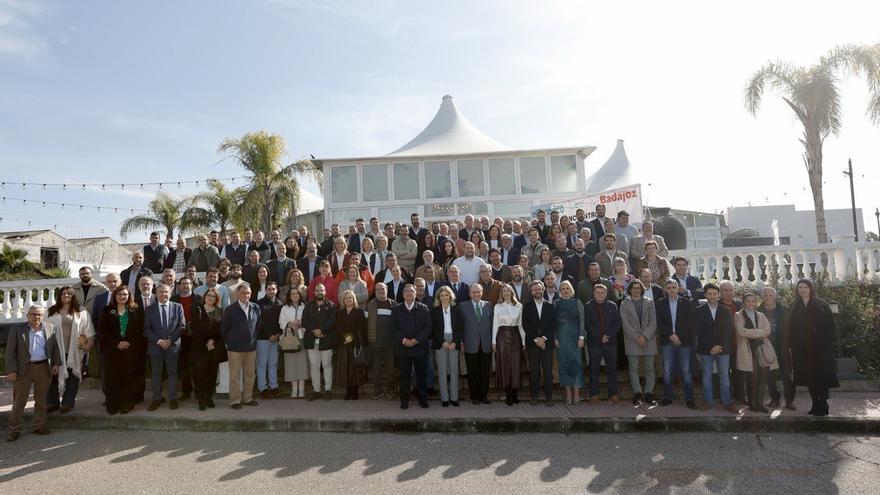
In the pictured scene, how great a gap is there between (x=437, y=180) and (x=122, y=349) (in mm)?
12852

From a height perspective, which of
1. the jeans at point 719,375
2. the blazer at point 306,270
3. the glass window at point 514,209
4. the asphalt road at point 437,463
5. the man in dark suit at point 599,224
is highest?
the glass window at point 514,209

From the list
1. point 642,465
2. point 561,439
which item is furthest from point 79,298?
point 642,465

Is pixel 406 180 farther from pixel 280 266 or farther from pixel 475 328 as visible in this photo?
pixel 475 328

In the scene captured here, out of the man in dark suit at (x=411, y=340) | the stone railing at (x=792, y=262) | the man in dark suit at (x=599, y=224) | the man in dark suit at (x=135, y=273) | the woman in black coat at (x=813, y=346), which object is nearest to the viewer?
the woman in black coat at (x=813, y=346)

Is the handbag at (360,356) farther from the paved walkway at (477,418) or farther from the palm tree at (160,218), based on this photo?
the palm tree at (160,218)

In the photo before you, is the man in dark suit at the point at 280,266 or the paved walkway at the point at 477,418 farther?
the man in dark suit at the point at 280,266

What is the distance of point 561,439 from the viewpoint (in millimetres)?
6449

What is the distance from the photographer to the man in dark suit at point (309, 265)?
31.3 ft

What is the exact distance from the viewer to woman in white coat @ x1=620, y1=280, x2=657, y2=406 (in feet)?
25.1

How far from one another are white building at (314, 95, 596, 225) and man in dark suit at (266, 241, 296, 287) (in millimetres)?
9126

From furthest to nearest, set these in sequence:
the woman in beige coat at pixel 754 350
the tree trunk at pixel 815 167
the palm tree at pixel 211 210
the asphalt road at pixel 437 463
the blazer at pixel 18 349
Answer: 1. the palm tree at pixel 211 210
2. the tree trunk at pixel 815 167
3. the woman in beige coat at pixel 754 350
4. the blazer at pixel 18 349
5. the asphalt road at pixel 437 463

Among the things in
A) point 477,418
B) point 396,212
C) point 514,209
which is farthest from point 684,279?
point 396,212

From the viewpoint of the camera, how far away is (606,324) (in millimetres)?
7734

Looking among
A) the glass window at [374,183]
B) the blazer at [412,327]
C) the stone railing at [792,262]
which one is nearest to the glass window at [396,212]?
the glass window at [374,183]
